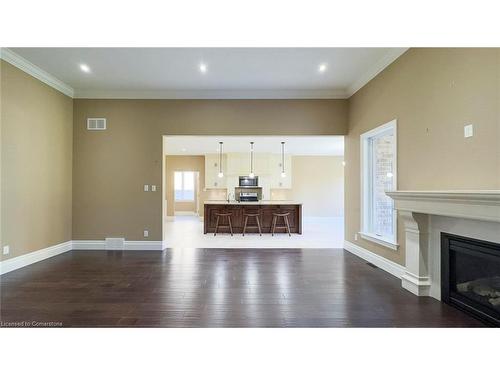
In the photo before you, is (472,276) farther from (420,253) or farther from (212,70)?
(212,70)

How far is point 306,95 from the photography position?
19.1 ft

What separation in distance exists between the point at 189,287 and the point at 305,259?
237cm

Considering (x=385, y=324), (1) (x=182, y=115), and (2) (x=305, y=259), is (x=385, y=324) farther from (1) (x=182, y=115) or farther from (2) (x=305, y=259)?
(1) (x=182, y=115)

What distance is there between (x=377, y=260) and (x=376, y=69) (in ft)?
10.5

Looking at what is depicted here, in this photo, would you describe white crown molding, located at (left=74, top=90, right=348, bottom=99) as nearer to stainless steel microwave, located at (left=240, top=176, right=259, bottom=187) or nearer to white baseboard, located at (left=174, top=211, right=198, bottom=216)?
stainless steel microwave, located at (left=240, top=176, right=259, bottom=187)

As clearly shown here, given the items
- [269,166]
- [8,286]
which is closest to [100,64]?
[8,286]

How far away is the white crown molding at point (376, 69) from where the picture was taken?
156 inches

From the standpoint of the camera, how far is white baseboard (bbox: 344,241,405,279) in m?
3.95

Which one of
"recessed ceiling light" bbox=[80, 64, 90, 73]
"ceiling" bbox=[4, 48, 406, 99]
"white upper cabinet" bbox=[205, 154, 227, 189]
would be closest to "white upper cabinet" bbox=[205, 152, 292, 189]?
"white upper cabinet" bbox=[205, 154, 227, 189]

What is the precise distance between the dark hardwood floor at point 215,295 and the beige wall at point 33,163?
0.65m

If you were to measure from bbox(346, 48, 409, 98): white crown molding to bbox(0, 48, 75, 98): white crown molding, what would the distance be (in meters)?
5.69

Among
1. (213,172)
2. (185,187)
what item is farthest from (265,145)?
(185,187)

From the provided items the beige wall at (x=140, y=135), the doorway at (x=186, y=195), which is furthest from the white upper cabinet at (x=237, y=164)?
the beige wall at (x=140, y=135)

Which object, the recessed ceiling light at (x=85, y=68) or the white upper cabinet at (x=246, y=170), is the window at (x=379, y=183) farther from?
the white upper cabinet at (x=246, y=170)
